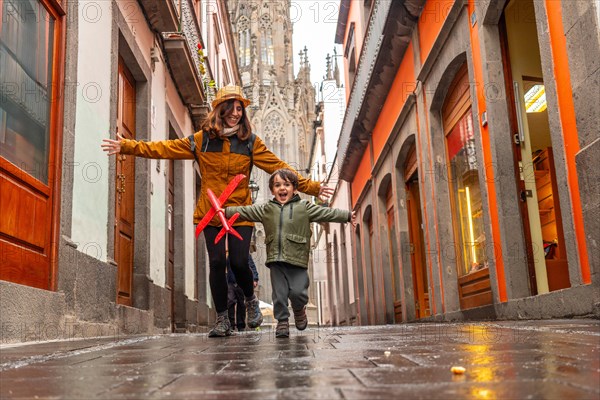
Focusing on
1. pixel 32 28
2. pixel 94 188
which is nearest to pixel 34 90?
pixel 32 28

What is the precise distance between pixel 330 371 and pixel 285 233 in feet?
10.00

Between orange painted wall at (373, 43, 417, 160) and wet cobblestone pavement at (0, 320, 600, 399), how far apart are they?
8.76 meters

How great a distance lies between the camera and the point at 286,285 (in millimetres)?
5688

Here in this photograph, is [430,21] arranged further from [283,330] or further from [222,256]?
[283,330]

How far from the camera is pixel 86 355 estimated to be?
376 centimetres

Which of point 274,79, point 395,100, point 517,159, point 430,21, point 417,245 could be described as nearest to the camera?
point 517,159

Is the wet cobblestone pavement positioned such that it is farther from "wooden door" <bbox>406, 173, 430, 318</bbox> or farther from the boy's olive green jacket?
"wooden door" <bbox>406, 173, 430, 318</bbox>

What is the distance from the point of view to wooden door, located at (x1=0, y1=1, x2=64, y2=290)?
5250mm

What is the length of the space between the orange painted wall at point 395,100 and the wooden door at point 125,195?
4722 mm

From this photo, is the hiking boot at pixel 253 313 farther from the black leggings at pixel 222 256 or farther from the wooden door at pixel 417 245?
the wooden door at pixel 417 245

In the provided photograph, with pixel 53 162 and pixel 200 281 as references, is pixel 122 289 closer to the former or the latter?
pixel 53 162

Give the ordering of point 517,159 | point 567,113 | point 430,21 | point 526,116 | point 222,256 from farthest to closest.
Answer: point 430,21, point 526,116, point 517,159, point 222,256, point 567,113

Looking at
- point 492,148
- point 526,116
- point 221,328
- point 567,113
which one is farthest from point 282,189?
point 526,116

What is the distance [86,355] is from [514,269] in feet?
15.9
